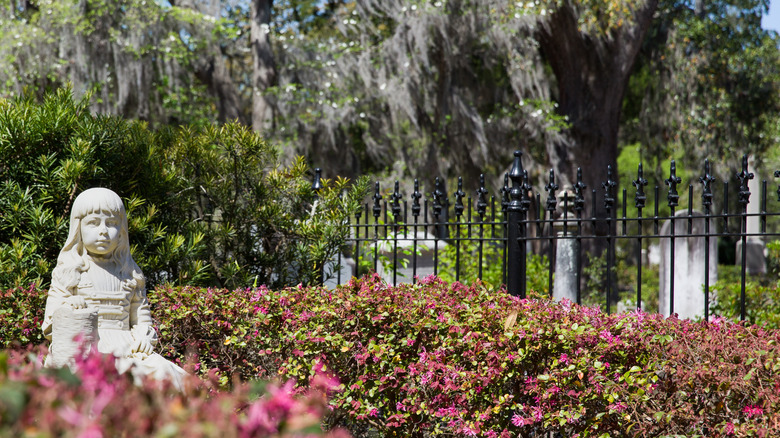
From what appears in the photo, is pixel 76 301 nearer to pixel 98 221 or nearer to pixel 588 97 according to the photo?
pixel 98 221

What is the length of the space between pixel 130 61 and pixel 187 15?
134 cm

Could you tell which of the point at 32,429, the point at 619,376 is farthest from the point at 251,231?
the point at 32,429

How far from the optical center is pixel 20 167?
5.98m

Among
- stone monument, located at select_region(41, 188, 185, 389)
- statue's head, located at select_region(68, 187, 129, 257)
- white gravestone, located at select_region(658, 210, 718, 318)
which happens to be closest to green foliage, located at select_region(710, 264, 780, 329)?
white gravestone, located at select_region(658, 210, 718, 318)

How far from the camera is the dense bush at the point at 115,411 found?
4.69 feet

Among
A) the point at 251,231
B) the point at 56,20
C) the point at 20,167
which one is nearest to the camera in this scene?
the point at 20,167

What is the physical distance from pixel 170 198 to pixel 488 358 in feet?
12.0

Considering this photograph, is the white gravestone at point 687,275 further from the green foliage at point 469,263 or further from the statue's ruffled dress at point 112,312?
the statue's ruffled dress at point 112,312

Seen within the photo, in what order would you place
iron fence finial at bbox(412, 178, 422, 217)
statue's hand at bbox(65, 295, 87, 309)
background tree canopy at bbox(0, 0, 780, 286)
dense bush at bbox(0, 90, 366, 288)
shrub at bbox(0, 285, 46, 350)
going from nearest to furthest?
statue's hand at bbox(65, 295, 87, 309) → shrub at bbox(0, 285, 46, 350) → dense bush at bbox(0, 90, 366, 288) → iron fence finial at bbox(412, 178, 422, 217) → background tree canopy at bbox(0, 0, 780, 286)

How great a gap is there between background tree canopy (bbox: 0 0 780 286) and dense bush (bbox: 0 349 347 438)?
10.6 meters

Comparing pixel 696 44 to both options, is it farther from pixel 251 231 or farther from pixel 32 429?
pixel 32 429

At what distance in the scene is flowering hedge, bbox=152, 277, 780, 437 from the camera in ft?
13.2

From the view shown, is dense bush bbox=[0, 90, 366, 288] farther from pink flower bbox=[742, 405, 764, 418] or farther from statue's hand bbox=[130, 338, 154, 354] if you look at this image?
pink flower bbox=[742, 405, 764, 418]

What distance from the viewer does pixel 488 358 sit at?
4.45m
